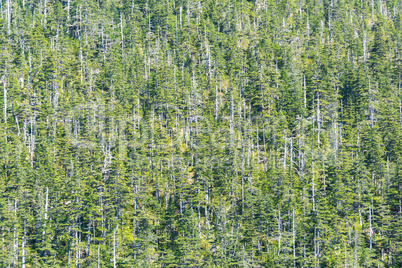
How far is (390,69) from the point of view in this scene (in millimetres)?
94062

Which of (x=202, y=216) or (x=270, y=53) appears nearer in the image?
(x=202, y=216)

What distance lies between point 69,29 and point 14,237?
66.8m

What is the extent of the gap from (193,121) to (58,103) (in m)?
26.1

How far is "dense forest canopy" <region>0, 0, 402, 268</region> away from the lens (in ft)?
177

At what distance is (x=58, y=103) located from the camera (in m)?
73.8

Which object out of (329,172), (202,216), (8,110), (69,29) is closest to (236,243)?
(202,216)

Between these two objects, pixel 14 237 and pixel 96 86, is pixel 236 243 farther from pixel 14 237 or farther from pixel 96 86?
pixel 96 86

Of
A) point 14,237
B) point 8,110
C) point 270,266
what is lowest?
point 270,266

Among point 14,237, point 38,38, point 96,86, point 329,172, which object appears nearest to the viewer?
point 14,237

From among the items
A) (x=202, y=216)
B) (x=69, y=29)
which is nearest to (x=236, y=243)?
(x=202, y=216)

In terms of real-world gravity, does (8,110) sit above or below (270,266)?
above

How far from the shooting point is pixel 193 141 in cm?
Result: 7281

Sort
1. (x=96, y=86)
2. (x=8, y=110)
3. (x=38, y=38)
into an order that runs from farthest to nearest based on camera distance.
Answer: (x=38, y=38), (x=96, y=86), (x=8, y=110)

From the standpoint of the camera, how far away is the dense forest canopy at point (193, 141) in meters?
53.9
